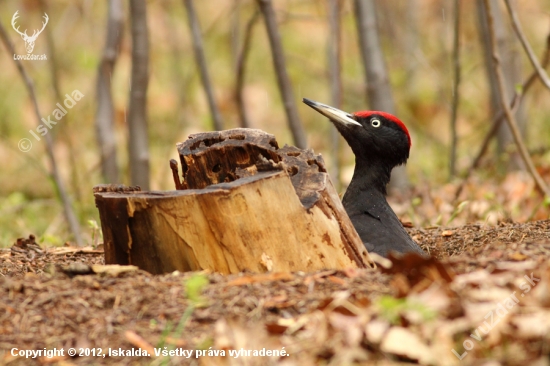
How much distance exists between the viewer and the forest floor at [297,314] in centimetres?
209

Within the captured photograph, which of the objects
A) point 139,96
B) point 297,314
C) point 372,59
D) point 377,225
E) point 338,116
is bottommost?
point 297,314

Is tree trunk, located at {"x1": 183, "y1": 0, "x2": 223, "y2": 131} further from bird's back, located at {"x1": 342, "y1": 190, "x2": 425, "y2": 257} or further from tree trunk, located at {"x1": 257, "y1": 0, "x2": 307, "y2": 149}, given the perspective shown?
bird's back, located at {"x1": 342, "y1": 190, "x2": 425, "y2": 257}

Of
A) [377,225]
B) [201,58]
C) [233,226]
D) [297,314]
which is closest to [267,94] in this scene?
[201,58]

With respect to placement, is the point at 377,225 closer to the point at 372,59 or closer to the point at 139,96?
the point at 139,96

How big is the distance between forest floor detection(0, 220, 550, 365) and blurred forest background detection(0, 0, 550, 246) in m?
2.21

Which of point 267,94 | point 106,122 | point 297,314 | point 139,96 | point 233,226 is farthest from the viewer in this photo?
point 267,94

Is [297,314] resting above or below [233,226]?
below

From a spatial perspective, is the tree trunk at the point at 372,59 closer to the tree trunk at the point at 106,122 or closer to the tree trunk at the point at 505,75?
the tree trunk at the point at 505,75

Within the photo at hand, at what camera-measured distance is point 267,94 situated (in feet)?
39.9

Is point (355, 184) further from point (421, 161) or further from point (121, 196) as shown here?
point (421, 161)

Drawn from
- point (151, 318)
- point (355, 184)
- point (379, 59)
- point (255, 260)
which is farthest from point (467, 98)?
point (151, 318)

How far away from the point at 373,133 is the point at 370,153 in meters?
0.16

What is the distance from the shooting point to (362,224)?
14.1 ft

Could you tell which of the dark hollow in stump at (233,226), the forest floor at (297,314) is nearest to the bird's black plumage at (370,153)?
the dark hollow in stump at (233,226)
